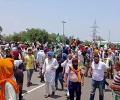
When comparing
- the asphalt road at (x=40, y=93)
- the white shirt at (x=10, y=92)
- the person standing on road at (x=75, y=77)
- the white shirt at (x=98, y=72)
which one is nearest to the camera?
the white shirt at (x=10, y=92)

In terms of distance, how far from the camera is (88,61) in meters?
27.0

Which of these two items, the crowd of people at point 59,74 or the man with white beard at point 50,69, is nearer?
the crowd of people at point 59,74

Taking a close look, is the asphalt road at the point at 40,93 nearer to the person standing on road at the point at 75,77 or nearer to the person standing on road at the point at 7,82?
the person standing on road at the point at 75,77

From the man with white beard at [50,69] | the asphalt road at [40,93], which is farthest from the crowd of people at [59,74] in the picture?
the asphalt road at [40,93]

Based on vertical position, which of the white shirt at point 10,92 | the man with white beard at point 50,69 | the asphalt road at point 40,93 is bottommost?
the asphalt road at point 40,93

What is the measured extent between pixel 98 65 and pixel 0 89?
27.9ft

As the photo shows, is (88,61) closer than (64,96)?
No

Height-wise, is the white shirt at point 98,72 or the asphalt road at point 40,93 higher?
the white shirt at point 98,72

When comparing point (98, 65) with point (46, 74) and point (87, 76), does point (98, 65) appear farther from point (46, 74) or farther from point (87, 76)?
point (87, 76)

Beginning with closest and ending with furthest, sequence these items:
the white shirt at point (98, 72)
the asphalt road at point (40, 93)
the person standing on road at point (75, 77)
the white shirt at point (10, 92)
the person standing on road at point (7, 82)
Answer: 1. the person standing on road at point (7, 82)
2. the white shirt at point (10, 92)
3. the person standing on road at point (75, 77)
4. the white shirt at point (98, 72)
5. the asphalt road at point (40, 93)

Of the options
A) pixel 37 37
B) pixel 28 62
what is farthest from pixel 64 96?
pixel 37 37

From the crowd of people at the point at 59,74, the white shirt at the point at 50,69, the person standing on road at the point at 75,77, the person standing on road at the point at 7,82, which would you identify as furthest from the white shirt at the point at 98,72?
the person standing on road at the point at 7,82

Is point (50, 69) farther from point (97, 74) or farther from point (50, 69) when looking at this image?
point (97, 74)

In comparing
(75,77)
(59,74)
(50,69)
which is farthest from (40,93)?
(75,77)
